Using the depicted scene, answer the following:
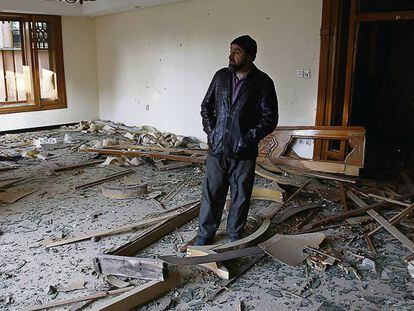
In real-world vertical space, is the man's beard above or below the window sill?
above

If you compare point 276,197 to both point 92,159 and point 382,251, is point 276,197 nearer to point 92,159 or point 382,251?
point 382,251

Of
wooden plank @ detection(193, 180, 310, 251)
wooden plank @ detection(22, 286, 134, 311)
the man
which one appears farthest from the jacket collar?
wooden plank @ detection(22, 286, 134, 311)

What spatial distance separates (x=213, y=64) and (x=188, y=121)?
129 centimetres

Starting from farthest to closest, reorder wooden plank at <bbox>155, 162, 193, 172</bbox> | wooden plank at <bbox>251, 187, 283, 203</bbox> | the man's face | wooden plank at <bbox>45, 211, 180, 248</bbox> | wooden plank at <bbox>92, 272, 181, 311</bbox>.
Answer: wooden plank at <bbox>155, 162, 193, 172</bbox> → wooden plank at <bbox>251, 187, 283, 203</bbox> → wooden plank at <bbox>45, 211, 180, 248</bbox> → the man's face → wooden plank at <bbox>92, 272, 181, 311</bbox>

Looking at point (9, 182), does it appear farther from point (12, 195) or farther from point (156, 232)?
point (156, 232)

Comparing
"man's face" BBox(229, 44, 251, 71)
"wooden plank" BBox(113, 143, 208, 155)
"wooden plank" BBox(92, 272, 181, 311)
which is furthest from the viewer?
"wooden plank" BBox(113, 143, 208, 155)

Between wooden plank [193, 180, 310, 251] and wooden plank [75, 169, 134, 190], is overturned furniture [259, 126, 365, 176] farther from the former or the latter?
wooden plank [75, 169, 134, 190]

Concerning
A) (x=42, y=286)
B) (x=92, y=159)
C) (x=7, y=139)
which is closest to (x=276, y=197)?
(x=42, y=286)

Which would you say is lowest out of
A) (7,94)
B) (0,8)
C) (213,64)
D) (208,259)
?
(208,259)

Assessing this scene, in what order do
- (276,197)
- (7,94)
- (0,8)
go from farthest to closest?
1. (7,94)
2. (0,8)
3. (276,197)

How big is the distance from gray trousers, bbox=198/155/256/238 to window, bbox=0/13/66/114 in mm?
7003

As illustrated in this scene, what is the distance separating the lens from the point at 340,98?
237 inches

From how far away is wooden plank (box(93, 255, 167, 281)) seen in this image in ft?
10.2

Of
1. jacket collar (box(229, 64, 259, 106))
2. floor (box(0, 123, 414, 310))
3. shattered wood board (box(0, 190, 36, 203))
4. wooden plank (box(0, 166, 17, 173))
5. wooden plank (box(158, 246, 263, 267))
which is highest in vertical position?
jacket collar (box(229, 64, 259, 106))
